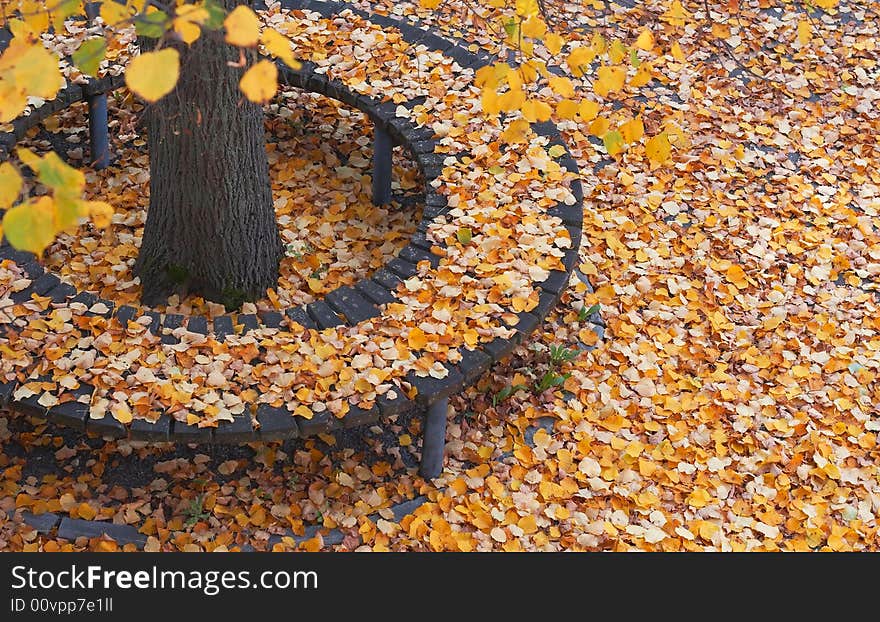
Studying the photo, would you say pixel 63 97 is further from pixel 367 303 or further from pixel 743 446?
pixel 743 446

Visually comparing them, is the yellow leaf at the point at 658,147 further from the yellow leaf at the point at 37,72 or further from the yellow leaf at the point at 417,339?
the yellow leaf at the point at 37,72

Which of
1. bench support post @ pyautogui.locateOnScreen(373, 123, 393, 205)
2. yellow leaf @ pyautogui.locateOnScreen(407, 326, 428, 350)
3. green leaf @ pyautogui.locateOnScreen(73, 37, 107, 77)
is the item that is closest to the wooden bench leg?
yellow leaf @ pyautogui.locateOnScreen(407, 326, 428, 350)

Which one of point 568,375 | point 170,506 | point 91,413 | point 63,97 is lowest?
point 170,506

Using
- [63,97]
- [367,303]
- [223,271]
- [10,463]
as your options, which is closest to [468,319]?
[367,303]

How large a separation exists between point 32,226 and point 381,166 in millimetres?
2961

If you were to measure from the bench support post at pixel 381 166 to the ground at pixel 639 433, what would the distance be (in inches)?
39.0

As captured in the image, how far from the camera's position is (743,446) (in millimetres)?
4125

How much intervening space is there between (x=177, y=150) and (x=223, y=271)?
543mm

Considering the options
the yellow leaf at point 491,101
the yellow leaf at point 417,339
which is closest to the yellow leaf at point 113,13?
the yellow leaf at point 491,101

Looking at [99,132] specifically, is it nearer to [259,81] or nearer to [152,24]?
[152,24]

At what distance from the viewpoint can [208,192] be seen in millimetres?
4059

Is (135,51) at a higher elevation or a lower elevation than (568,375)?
higher

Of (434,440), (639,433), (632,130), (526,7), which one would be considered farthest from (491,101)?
(639,433)

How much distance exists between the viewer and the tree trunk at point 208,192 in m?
3.83
